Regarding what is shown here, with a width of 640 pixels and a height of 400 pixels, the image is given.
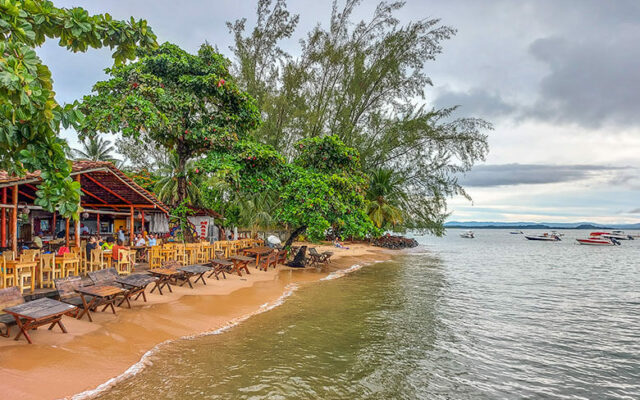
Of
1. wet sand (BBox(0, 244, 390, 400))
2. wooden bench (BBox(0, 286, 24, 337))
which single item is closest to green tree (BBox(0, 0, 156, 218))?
wet sand (BBox(0, 244, 390, 400))

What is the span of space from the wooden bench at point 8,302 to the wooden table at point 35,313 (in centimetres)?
20

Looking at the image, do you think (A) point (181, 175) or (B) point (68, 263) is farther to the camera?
(A) point (181, 175)

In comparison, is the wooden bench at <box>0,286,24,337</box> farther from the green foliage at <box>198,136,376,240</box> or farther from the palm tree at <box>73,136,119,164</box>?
the palm tree at <box>73,136,119,164</box>

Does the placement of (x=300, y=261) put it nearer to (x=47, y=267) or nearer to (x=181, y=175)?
(x=181, y=175)

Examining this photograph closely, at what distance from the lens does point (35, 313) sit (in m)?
5.83

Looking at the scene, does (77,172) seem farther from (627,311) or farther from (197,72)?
(627,311)

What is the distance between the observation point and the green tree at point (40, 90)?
2.43 m

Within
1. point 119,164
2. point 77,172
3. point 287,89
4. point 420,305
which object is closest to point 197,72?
point 77,172

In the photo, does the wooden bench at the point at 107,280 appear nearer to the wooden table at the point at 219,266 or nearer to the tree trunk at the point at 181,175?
the wooden table at the point at 219,266

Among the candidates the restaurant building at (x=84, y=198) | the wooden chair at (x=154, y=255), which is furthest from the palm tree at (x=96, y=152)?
the wooden chair at (x=154, y=255)

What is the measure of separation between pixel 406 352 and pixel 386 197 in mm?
27056

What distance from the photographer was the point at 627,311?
12336 millimetres

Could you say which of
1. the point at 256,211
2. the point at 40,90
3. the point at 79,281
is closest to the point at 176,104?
the point at 79,281

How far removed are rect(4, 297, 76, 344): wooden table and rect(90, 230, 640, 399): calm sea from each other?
1.84 meters
